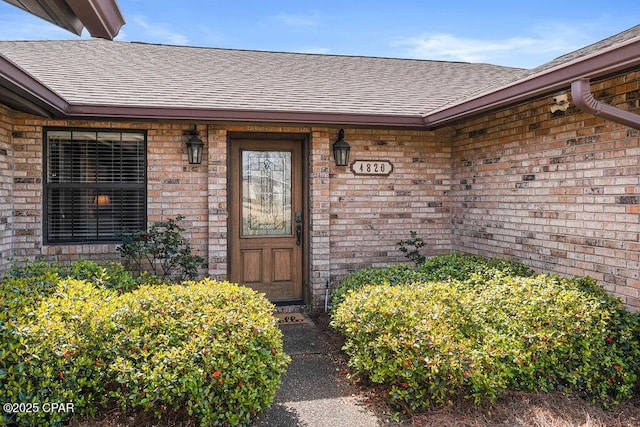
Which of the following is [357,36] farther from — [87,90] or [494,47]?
[87,90]

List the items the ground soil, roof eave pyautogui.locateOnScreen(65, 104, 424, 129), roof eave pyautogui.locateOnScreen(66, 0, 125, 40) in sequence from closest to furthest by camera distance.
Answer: roof eave pyautogui.locateOnScreen(66, 0, 125, 40), the ground soil, roof eave pyautogui.locateOnScreen(65, 104, 424, 129)

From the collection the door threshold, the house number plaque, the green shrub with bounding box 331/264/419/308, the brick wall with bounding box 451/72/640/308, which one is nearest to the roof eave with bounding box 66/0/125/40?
the green shrub with bounding box 331/264/419/308

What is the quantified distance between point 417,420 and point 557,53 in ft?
16.4

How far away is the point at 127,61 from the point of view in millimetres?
6441

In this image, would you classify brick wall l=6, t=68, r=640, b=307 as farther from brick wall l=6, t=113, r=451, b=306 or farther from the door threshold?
the door threshold

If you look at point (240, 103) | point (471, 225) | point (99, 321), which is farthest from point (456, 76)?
point (99, 321)

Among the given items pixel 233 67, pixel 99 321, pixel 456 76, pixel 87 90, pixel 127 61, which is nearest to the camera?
pixel 99 321

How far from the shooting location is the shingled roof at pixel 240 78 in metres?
5.05

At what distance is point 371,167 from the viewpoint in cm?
582

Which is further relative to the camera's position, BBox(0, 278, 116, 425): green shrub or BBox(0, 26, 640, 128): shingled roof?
BBox(0, 26, 640, 128): shingled roof

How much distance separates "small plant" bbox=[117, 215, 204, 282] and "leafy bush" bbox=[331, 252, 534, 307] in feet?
5.55

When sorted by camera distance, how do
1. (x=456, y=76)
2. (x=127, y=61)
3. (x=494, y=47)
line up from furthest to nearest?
(x=494, y=47) → (x=456, y=76) → (x=127, y=61)

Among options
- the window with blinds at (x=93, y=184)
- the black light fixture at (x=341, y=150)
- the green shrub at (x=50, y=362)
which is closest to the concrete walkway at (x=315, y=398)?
the green shrub at (x=50, y=362)

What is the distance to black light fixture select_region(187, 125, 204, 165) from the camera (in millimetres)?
5258
